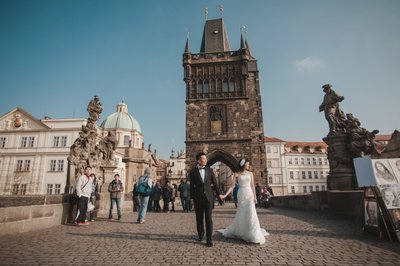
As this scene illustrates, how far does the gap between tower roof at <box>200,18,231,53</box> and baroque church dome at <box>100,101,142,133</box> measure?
92.2 ft

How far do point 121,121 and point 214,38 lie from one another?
30439 mm

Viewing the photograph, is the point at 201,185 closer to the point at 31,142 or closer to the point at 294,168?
the point at 31,142

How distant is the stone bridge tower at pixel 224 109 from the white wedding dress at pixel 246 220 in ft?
65.5

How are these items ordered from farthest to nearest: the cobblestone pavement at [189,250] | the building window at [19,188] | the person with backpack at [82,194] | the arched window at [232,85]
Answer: the building window at [19,188], the arched window at [232,85], the person with backpack at [82,194], the cobblestone pavement at [189,250]

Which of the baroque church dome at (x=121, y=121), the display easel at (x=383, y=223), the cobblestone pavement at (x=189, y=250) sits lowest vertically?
the cobblestone pavement at (x=189, y=250)

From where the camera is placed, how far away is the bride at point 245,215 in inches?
174

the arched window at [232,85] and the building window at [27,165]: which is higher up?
the arched window at [232,85]

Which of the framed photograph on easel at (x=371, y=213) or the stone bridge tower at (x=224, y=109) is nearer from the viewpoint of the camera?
the framed photograph on easel at (x=371, y=213)

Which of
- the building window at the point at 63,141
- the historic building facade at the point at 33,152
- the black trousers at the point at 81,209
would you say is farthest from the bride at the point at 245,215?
the building window at the point at 63,141

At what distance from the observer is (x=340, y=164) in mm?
9133

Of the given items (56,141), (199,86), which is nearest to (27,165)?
(56,141)

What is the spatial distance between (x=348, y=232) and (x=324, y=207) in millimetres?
4532

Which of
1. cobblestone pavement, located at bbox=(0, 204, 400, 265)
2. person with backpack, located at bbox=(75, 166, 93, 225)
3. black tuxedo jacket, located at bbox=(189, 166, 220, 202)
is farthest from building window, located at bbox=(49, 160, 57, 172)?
black tuxedo jacket, located at bbox=(189, 166, 220, 202)

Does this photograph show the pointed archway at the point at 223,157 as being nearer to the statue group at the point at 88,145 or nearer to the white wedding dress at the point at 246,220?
the statue group at the point at 88,145
